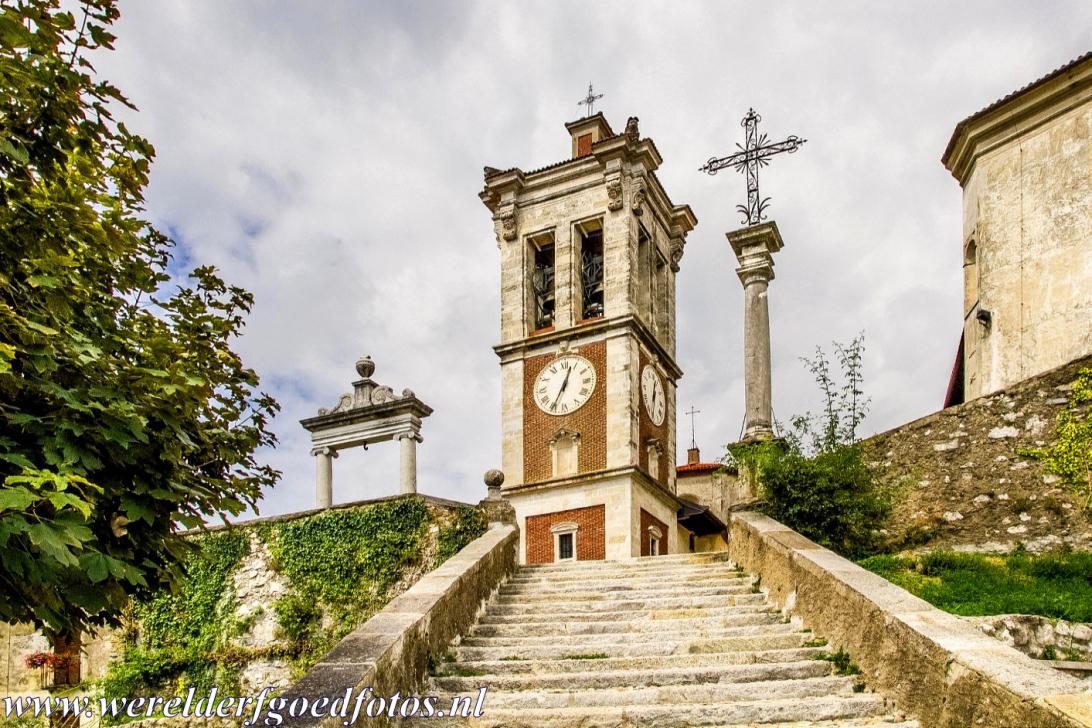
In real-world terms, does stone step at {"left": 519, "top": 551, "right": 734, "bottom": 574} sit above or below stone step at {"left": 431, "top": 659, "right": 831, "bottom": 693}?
above

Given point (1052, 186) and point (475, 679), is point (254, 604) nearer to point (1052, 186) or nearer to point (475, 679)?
point (475, 679)

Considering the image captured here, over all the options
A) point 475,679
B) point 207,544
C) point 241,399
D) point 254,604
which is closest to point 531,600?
point 475,679

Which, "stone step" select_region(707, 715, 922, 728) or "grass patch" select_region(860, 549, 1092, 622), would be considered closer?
"stone step" select_region(707, 715, 922, 728)

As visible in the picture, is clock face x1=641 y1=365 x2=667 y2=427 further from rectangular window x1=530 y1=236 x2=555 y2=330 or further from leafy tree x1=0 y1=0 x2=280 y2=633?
leafy tree x1=0 y1=0 x2=280 y2=633

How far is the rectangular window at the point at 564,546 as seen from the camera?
2391cm

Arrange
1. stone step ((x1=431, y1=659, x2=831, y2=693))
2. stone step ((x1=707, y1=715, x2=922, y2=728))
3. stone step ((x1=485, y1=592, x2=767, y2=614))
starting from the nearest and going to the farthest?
stone step ((x1=707, y1=715, x2=922, y2=728))
stone step ((x1=431, y1=659, x2=831, y2=693))
stone step ((x1=485, y1=592, x2=767, y2=614))

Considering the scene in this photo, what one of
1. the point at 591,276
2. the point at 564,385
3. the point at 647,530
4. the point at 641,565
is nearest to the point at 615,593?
the point at 641,565

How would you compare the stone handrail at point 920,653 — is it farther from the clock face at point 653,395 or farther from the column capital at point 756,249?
the clock face at point 653,395

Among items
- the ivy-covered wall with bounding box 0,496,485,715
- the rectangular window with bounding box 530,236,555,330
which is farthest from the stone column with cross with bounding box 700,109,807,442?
the rectangular window with bounding box 530,236,555,330

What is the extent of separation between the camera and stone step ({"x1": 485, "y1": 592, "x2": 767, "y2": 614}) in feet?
35.4

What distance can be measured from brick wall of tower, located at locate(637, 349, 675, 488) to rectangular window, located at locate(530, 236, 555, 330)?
8.47ft

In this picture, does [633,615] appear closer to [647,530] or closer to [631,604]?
[631,604]

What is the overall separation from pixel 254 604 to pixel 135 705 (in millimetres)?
2381

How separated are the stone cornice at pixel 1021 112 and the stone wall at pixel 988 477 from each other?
677 centimetres
